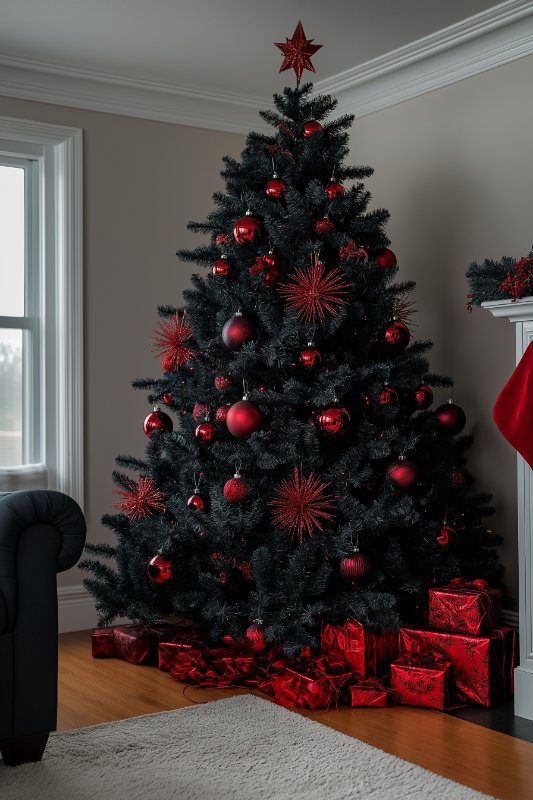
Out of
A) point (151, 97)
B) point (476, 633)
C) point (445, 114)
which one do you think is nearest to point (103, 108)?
point (151, 97)

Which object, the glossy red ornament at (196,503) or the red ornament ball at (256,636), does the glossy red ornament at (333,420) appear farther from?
the red ornament ball at (256,636)

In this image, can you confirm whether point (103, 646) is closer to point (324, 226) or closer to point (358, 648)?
point (358, 648)

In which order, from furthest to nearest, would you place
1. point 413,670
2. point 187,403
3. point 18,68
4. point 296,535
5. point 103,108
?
point 103,108
point 18,68
point 187,403
point 296,535
point 413,670

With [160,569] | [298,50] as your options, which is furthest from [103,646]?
[298,50]

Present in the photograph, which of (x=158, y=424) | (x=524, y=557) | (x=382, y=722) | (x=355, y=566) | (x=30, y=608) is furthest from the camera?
(x=158, y=424)

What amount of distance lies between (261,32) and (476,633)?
2.58 m

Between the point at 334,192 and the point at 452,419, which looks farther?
the point at 452,419

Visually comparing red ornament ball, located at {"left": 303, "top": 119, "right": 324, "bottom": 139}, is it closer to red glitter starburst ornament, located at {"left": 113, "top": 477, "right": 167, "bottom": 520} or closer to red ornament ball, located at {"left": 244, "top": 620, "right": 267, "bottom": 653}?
red glitter starburst ornament, located at {"left": 113, "top": 477, "right": 167, "bottom": 520}

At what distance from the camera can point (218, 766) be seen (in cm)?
265

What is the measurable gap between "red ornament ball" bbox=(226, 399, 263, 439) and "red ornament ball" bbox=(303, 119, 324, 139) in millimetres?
1088

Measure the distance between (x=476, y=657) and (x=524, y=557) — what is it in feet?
1.31

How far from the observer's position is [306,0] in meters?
3.65

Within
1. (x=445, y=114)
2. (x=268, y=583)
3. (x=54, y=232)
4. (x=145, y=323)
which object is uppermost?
(x=445, y=114)

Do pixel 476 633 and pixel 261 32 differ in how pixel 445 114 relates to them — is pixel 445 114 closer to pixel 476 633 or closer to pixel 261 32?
pixel 261 32
